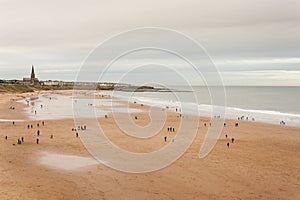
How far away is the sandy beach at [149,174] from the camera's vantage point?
1447 cm

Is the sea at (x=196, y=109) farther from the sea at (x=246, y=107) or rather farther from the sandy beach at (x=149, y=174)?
the sandy beach at (x=149, y=174)

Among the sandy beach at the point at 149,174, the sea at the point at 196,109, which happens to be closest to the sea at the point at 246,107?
the sea at the point at 196,109

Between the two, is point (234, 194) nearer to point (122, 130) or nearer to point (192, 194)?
point (192, 194)

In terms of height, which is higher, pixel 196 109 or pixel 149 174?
pixel 196 109

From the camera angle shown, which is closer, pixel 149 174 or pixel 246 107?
pixel 149 174

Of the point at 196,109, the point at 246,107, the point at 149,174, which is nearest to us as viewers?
the point at 149,174

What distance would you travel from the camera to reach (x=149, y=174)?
1758cm

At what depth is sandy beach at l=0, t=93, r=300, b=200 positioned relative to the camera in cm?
1447

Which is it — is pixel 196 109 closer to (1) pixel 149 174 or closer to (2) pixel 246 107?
(2) pixel 246 107

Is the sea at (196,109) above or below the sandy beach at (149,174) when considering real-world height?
above

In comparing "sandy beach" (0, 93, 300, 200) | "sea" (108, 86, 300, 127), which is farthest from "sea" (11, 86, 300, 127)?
"sandy beach" (0, 93, 300, 200)

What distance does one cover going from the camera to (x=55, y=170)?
700 inches

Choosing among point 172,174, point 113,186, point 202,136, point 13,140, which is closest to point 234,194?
point 172,174

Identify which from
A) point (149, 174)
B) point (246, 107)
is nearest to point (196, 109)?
point (246, 107)
